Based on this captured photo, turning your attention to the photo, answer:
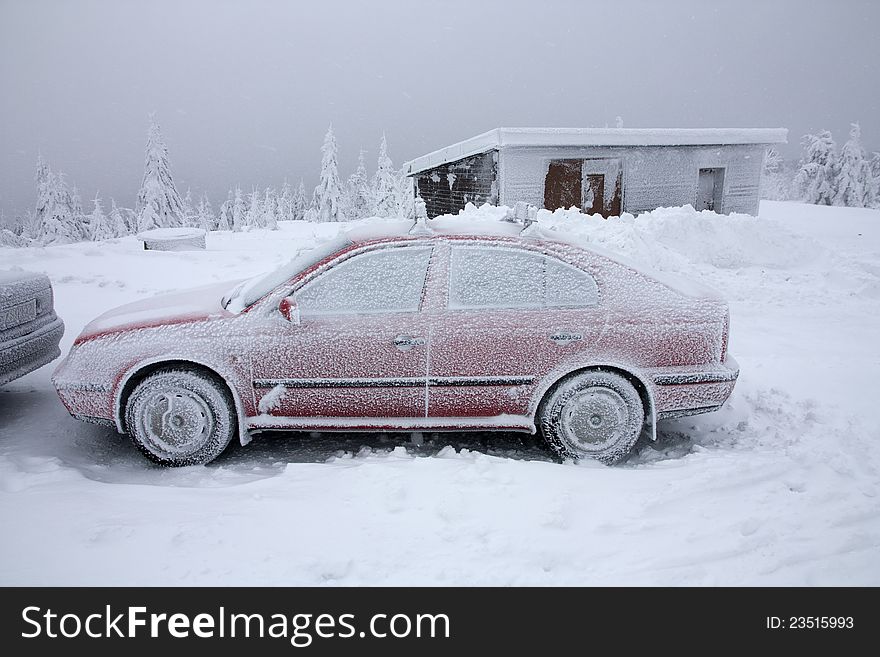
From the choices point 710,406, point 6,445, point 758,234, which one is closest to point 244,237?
point 758,234

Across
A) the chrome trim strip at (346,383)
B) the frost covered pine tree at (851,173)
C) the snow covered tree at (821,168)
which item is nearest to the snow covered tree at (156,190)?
the chrome trim strip at (346,383)

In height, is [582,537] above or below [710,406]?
below

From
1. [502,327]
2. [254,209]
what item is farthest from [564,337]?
[254,209]

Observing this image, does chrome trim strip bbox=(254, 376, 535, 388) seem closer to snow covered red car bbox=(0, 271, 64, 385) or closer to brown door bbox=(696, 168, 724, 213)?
snow covered red car bbox=(0, 271, 64, 385)

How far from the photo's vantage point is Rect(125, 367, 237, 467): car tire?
387 centimetres

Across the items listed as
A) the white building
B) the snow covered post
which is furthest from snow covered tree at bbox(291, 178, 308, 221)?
the white building

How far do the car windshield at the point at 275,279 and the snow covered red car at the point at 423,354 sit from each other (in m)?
0.03

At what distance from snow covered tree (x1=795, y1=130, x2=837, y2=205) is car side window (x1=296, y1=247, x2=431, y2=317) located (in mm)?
54217

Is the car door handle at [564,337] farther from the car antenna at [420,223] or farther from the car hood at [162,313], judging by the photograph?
the car hood at [162,313]
